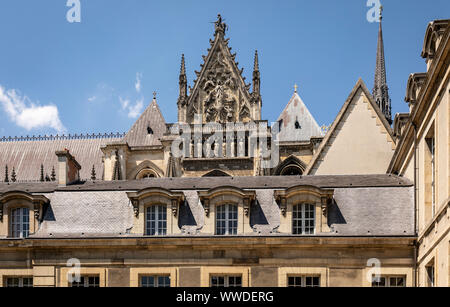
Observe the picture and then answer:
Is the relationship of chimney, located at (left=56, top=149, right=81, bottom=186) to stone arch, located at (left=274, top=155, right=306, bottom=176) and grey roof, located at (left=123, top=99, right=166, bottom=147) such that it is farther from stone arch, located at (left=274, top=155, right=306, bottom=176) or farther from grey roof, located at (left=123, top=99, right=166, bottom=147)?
grey roof, located at (left=123, top=99, right=166, bottom=147)

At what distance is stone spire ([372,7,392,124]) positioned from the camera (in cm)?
8975

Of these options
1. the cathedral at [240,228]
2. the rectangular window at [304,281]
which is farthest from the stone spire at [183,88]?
the rectangular window at [304,281]

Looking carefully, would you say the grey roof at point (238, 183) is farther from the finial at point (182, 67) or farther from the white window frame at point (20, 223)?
the finial at point (182, 67)

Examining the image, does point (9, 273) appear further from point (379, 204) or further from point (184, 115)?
point (184, 115)

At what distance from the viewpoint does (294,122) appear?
195ft

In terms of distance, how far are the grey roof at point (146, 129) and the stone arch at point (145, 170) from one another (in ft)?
6.51

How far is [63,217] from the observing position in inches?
1203

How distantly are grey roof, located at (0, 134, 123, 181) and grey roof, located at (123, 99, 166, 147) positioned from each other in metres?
4.61

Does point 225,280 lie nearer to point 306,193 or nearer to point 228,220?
point 228,220

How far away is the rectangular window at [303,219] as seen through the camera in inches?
1149

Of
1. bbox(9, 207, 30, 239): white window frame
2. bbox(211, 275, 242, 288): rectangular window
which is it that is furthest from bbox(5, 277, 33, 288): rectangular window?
bbox(211, 275, 242, 288): rectangular window

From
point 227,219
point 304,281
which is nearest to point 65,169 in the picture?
point 227,219

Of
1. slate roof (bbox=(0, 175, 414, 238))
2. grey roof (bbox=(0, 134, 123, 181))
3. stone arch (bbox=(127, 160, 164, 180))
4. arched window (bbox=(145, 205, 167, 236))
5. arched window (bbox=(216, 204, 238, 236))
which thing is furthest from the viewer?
grey roof (bbox=(0, 134, 123, 181))
